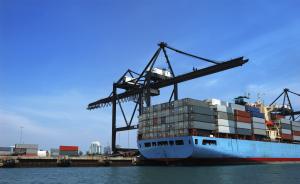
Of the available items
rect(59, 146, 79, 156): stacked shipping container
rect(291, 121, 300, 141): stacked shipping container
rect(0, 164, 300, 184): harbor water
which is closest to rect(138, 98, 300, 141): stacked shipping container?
rect(0, 164, 300, 184): harbor water

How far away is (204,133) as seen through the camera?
5653 centimetres

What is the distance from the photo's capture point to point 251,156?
65.2 meters

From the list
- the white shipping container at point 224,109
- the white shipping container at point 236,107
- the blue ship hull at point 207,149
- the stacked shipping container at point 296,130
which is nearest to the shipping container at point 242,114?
the white shipping container at point 236,107

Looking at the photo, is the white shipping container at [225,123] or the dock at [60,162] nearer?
the dock at [60,162]

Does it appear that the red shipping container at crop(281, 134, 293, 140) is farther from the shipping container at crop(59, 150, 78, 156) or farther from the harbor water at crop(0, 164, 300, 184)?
the shipping container at crop(59, 150, 78, 156)

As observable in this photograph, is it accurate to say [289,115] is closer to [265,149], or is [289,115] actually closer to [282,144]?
[282,144]

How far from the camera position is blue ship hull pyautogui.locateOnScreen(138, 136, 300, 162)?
54.2m

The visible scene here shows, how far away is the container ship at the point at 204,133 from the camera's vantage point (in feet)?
181

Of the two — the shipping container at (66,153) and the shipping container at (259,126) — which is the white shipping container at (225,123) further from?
the shipping container at (66,153)

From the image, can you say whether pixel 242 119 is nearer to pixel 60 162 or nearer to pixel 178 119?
pixel 178 119

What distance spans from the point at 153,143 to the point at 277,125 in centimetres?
3450

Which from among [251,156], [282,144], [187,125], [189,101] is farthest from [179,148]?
[282,144]

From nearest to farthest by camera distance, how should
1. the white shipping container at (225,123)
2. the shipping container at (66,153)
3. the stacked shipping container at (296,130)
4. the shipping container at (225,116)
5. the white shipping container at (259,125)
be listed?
the white shipping container at (225,123)
the shipping container at (225,116)
the white shipping container at (259,125)
the shipping container at (66,153)
the stacked shipping container at (296,130)

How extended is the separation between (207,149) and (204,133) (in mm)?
2978
